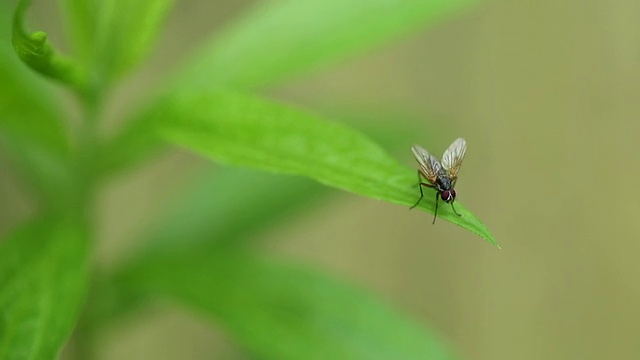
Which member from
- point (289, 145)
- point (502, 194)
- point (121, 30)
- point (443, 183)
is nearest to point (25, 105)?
point (121, 30)

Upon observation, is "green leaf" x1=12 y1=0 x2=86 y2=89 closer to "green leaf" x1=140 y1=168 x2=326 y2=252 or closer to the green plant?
the green plant

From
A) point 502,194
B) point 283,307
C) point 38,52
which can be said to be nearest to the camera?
point 38,52

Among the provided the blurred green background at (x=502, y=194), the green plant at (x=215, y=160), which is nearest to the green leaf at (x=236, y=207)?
the green plant at (x=215, y=160)

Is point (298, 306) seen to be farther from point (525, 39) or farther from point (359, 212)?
point (525, 39)

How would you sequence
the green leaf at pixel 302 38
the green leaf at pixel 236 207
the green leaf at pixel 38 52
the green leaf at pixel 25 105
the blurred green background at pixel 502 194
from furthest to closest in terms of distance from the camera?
the blurred green background at pixel 502 194, the green leaf at pixel 236 207, the green leaf at pixel 302 38, the green leaf at pixel 25 105, the green leaf at pixel 38 52

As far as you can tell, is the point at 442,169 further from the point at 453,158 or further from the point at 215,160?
the point at 215,160

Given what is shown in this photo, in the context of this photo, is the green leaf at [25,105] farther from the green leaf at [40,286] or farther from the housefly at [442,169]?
the housefly at [442,169]

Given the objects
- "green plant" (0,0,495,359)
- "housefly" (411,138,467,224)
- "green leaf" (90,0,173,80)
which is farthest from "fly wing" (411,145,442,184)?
"green leaf" (90,0,173,80)

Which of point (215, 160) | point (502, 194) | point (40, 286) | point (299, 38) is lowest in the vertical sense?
point (40, 286)
